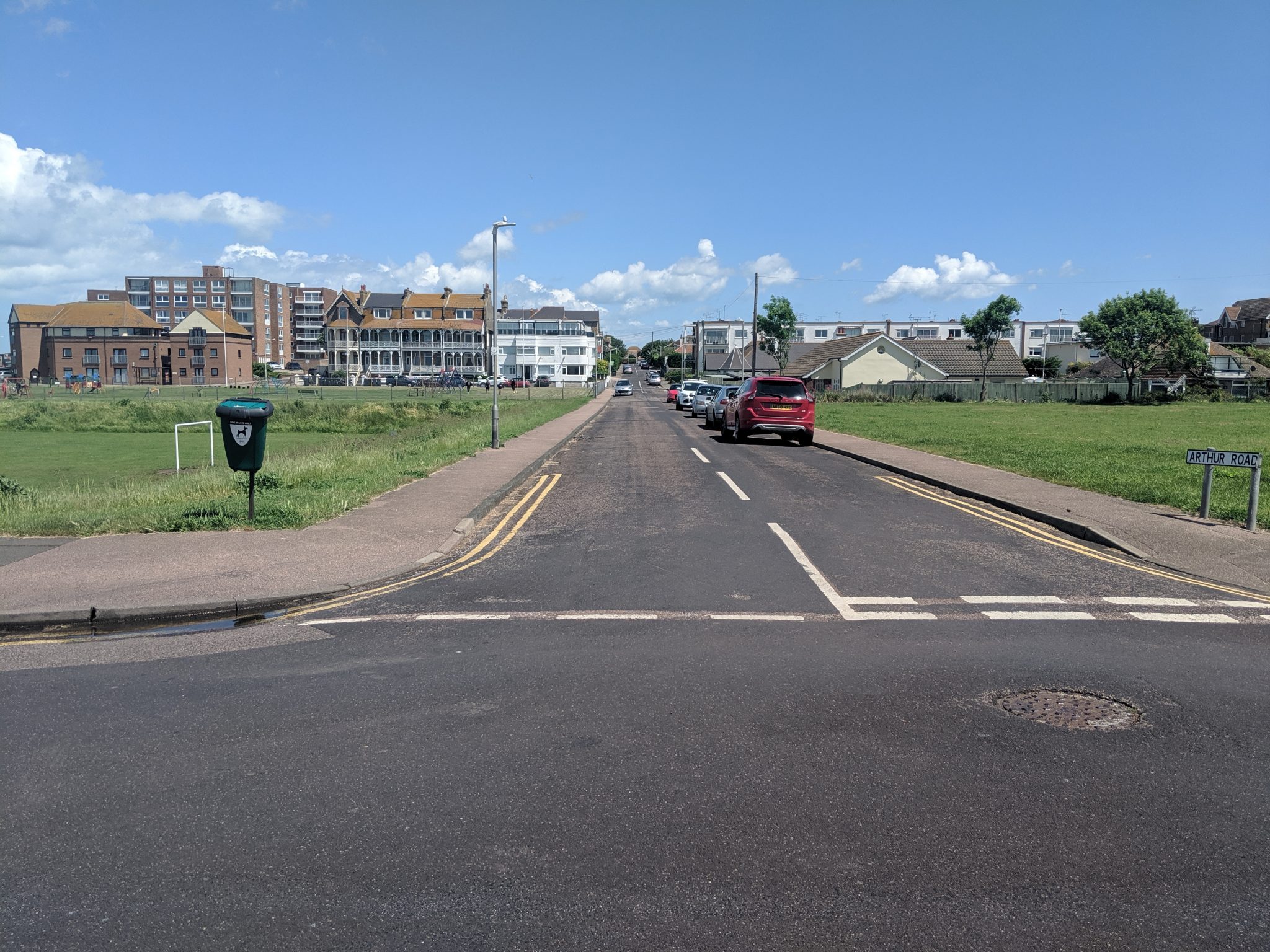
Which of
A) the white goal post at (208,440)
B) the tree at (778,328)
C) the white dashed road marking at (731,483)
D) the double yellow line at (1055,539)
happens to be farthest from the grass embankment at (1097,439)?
the tree at (778,328)

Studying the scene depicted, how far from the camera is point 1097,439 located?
2731 cm

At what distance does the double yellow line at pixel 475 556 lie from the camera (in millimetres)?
7924

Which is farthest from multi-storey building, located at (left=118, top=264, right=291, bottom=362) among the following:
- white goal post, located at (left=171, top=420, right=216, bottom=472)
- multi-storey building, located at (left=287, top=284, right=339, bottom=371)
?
white goal post, located at (left=171, top=420, right=216, bottom=472)

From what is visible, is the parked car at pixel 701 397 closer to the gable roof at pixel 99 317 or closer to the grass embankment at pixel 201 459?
the grass embankment at pixel 201 459

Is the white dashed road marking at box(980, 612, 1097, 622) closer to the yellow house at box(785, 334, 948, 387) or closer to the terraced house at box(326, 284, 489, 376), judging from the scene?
the yellow house at box(785, 334, 948, 387)

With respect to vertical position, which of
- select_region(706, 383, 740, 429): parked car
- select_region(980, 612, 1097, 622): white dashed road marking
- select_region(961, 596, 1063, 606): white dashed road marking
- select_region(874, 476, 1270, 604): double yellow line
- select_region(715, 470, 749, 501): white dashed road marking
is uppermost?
select_region(706, 383, 740, 429): parked car

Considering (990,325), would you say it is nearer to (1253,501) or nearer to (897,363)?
(897,363)

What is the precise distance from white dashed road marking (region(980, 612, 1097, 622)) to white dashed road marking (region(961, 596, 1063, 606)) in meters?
0.30

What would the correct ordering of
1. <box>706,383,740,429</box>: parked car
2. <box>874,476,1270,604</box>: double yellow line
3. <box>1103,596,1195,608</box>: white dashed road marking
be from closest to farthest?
<box>1103,596,1195,608</box>: white dashed road marking < <box>874,476,1270,604</box>: double yellow line < <box>706,383,740,429</box>: parked car

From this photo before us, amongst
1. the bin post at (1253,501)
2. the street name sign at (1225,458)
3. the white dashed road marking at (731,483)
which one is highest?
the street name sign at (1225,458)

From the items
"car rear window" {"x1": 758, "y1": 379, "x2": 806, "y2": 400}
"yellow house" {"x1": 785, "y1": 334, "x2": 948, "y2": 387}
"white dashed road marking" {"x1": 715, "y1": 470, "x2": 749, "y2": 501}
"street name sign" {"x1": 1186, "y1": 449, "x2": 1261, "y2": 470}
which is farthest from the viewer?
"yellow house" {"x1": 785, "y1": 334, "x2": 948, "y2": 387}

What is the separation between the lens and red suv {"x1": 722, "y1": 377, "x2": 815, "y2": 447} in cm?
2597

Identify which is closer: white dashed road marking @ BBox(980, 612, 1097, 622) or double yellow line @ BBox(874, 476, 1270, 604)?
white dashed road marking @ BBox(980, 612, 1097, 622)

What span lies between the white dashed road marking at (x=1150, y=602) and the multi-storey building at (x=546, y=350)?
107836mm
